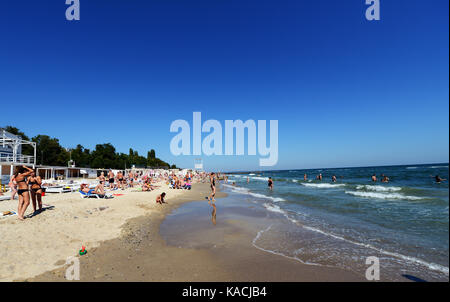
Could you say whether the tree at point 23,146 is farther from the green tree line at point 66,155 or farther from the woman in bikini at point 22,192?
the woman in bikini at point 22,192

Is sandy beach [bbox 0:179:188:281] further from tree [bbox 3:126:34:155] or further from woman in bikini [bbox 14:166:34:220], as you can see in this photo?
tree [bbox 3:126:34:155]

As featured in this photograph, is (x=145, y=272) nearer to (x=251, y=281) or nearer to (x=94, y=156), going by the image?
(x=251, y=281)

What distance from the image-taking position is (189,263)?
16.6ft

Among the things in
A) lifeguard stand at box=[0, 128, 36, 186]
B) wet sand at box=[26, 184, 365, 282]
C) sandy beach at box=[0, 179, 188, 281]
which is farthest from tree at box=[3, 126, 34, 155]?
wet sand at box=[26, 184, 365, 282]

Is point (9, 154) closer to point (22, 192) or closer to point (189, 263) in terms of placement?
point (22, 192)

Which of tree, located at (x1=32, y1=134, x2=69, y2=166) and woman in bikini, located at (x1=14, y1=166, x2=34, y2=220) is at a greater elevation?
tree, located at (x1=32, y1=134, x2=69, y2=166)

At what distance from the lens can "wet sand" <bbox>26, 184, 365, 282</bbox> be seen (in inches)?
172

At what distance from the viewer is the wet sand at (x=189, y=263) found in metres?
4.36

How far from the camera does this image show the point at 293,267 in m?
4.91

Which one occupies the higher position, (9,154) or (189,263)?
(9,154)

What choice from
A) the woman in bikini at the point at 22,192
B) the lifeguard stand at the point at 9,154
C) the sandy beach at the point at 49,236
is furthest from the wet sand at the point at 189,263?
the lifeguard stand at the point at 9,154

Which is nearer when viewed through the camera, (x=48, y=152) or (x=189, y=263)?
(x=189, y=263)

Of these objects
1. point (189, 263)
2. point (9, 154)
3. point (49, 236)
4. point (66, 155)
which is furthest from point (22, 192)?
point (66, 155)
